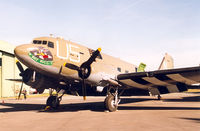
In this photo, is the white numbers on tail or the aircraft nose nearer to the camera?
the aircraft nose

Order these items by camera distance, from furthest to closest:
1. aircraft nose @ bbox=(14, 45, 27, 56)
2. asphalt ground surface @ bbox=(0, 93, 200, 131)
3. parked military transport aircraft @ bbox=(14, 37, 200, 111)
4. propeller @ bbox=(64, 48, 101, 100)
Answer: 1. propeller @ bbox=(64, 48, 101, 100)
2. parked military transport aircraft @ bbox=(14, 37, 200, 111)
3. aircraft nose @ bbox=(14, 45, 27, 56)
4. asphalt ground surface @ bbox=(0, 93, 200, 131)

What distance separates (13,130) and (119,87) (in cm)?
932

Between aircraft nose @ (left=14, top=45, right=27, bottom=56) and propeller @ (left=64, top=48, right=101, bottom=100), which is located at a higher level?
aircraft nose @ (left=14, top=45, right=27, bottom=56)

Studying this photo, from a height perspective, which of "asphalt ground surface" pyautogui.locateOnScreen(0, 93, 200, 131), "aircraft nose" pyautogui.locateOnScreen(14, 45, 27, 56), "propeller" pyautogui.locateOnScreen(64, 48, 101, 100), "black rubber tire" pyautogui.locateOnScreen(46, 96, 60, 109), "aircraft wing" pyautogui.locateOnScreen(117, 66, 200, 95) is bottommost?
"asphalt ground surface" pyautogui.locateOnScreen(0, 93, 200, 131)

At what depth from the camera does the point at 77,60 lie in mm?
14375

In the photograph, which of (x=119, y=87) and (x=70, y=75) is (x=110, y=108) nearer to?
(x=119, y=87)

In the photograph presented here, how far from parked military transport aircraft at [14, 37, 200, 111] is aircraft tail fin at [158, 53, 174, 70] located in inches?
395

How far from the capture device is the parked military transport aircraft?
12984 millimetres

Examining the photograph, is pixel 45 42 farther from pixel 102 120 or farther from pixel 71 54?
pixel 102 120

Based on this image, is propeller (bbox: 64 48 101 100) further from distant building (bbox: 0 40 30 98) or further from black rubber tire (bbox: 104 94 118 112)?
distant building (bbox: 0 40 30 98)

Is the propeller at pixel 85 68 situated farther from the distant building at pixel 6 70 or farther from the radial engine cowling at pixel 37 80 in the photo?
the distant building at pixel 6 70

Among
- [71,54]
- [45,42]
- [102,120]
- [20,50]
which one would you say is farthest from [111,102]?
[20,50]

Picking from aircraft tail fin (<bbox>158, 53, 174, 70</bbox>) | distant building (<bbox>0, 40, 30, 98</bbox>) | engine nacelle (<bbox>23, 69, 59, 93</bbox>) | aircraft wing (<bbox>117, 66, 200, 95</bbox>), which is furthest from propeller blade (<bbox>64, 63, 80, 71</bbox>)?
distant building (<bbox>0, 40, 30, 98</bbox>)

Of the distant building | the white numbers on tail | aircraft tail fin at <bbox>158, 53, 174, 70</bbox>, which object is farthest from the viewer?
the distant building
